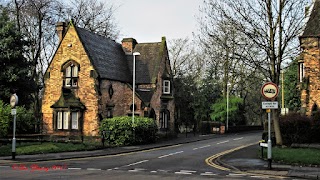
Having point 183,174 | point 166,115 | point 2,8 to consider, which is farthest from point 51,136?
point 183,174

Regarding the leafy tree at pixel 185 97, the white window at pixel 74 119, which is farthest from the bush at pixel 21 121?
the leafy tree at pixel 185 97

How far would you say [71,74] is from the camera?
36.6 metres

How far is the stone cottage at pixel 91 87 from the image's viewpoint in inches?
1393

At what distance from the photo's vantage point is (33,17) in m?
47.8

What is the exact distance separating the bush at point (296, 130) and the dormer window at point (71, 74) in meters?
19.3

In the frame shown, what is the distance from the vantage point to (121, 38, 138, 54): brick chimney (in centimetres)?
4344

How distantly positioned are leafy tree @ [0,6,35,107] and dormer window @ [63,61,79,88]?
4.21 meters

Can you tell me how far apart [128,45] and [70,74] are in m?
9.33

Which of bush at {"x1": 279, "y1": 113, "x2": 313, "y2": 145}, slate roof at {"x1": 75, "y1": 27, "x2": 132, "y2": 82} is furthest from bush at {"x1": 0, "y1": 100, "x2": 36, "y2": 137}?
bush at {"x1": 279, "y1": 113, "x2": 313, "y2": 145}

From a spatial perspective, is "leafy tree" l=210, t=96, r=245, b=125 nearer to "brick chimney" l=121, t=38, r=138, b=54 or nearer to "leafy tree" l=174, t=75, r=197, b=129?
"leafy tree" l=174, t=75, r=197, b=129

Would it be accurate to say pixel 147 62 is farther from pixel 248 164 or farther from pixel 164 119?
pixel 248 164

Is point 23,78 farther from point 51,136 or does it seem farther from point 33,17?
point 33,17

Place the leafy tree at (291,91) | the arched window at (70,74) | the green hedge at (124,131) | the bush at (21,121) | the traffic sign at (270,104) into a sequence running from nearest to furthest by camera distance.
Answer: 1. the traffic sign at (270,104)
2. the bush at (21,121)
3. the green hedge at (124,131)
4. the arched window at (70,74)
5. the leafy tree at (291,91)

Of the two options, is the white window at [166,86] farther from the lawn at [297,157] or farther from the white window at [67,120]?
the lawn at [297,157]
